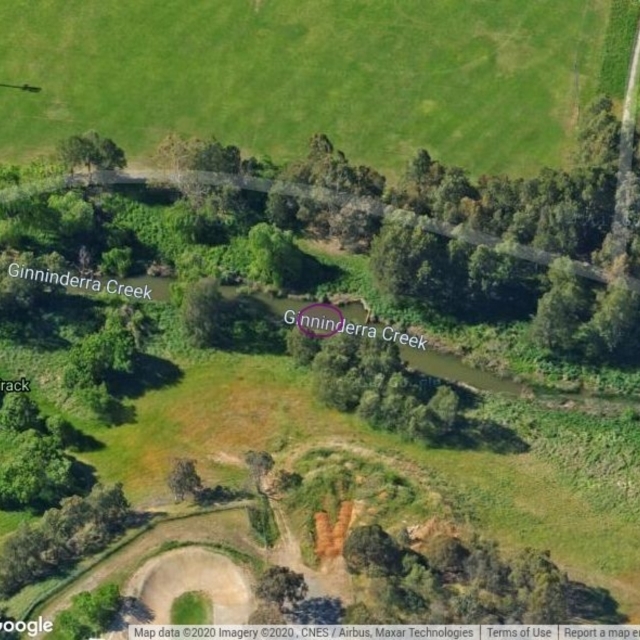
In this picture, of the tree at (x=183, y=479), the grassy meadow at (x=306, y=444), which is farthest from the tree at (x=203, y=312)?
the tree at (x=183, y=479)

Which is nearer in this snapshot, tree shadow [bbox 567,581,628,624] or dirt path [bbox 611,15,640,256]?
tree shadow [bbox 567,581,628,624]

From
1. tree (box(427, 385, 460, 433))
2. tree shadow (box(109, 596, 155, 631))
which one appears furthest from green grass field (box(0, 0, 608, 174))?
tree shadow (box(109, 596, 155, 631))

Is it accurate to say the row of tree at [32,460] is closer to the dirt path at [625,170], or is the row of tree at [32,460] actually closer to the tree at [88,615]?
the tree at [88,615]

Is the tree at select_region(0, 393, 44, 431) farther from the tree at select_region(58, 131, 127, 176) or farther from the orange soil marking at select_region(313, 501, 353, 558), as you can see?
the orange soil marking at select_region(313, 501, 353, 558)

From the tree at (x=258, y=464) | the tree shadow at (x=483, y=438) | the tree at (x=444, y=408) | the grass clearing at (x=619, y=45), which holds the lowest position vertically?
the tree at (x=258, y=464)

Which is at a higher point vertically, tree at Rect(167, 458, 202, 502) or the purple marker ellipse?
the purple marker ellipse

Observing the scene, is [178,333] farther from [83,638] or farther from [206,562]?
[83,638]
